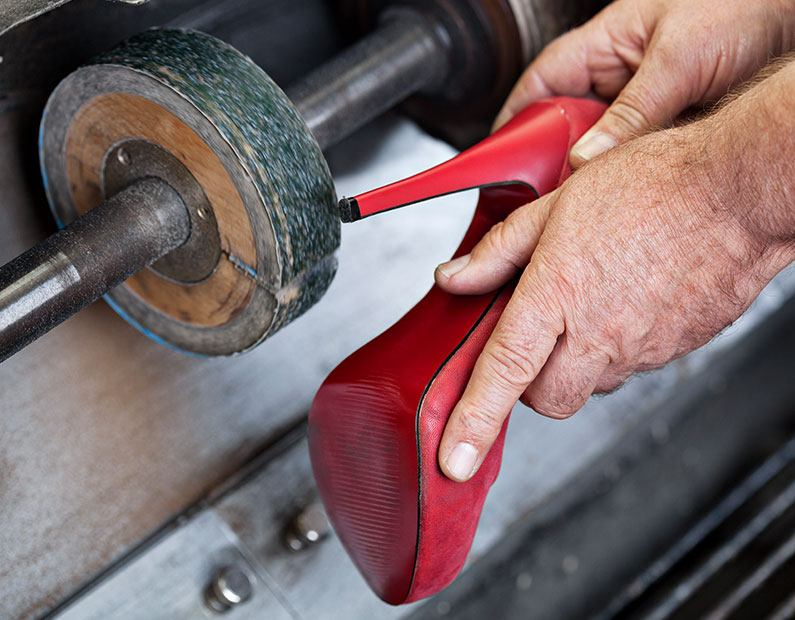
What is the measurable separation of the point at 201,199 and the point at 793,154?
522mm

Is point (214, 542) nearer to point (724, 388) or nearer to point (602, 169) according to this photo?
point (602, 169)

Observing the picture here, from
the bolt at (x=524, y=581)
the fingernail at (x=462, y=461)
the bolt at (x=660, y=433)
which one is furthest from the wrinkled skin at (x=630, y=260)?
the bolt at (x=660, y=433)

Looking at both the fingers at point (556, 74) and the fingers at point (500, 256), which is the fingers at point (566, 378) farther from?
the fingers at point (556, 74)

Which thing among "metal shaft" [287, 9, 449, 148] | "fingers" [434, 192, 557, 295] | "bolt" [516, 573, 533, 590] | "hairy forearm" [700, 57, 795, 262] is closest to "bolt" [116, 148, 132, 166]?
"metal shaft" [287, 9, 449, 148]

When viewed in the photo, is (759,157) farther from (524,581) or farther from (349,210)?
(524,581)

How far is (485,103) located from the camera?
1.21m

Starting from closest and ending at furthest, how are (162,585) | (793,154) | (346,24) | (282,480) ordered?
(793,154) → (162,585) → (282,480) → (346,24)

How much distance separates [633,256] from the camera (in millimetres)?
709

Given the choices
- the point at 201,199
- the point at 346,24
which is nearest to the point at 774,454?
the point at 346,24

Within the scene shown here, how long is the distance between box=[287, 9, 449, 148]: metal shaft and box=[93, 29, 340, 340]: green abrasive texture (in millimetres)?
194

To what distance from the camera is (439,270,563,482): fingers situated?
713mm

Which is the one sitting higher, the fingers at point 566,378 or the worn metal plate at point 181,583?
the fingers at point 566,378

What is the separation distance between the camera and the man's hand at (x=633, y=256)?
2.24 feet

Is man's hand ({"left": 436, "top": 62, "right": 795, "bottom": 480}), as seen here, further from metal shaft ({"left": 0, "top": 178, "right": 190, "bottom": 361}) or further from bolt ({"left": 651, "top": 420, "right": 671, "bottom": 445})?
bolt ({"left": 651, "top": 420, "right": 671, "bottom": 445})
